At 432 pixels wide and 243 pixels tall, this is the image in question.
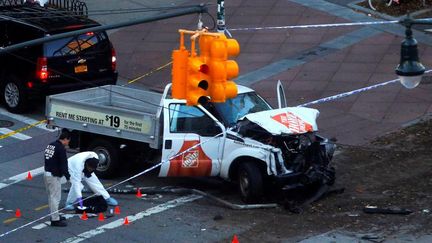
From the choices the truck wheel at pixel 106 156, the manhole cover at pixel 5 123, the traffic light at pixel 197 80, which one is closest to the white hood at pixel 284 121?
the truck wheel at pixel 106 156

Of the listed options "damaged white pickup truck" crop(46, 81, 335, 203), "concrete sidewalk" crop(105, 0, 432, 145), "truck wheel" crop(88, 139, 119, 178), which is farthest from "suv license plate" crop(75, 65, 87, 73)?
"truck wheel" crop(88, 139, 119, 178)

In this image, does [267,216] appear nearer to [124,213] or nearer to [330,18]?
[124,213]

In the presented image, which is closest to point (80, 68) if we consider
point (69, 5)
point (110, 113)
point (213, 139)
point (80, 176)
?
point (110, 113)

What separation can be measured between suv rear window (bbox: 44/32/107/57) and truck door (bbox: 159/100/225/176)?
5.44 m

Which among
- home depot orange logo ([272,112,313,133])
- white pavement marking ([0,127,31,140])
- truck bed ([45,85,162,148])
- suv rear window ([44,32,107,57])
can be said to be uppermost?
suv rear window ([44,32,107,57])

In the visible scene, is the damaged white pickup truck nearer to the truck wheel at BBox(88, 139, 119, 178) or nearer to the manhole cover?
the truck wheel at BBox(88, 139, 119, 178)

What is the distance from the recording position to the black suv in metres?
19.6

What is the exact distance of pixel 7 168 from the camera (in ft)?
55.1

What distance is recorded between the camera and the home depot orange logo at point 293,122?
14148mm

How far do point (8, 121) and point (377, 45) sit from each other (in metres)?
9.76

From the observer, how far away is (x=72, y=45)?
19.7 meters

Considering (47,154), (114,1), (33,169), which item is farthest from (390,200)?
(114,1)

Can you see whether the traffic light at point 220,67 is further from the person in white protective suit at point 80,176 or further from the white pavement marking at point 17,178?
the white pavement marking at point 17,178

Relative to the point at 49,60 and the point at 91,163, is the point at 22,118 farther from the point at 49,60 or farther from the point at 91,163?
the point at 91,163
